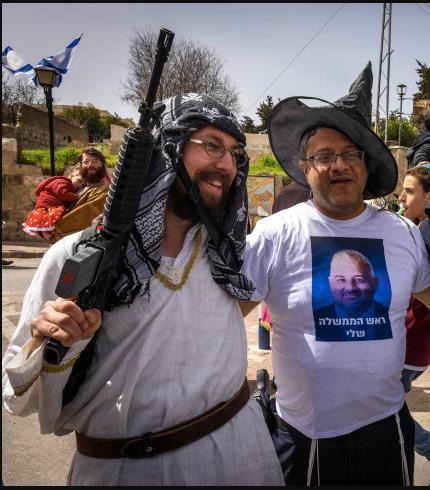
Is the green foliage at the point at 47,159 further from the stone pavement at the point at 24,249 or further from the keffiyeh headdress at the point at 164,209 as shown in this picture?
the keffiyeh headdress at the point at 164,209

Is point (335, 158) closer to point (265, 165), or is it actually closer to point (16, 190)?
point (16, 190)

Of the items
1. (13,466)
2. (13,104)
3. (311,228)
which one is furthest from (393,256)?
(13,104)

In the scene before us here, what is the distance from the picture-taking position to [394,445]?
71.0 inches

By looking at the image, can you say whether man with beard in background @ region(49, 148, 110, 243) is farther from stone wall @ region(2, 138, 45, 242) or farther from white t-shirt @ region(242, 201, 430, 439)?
stone wall @ region(2, 138, 45, 242)

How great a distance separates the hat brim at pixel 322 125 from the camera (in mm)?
1882

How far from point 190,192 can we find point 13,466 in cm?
245

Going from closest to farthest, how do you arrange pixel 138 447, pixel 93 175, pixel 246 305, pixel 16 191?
pixel 138 447 < pixel 246 305 < pixel 93 175 < pixel 16 191

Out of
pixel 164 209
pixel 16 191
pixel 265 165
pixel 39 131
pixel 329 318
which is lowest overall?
pixel 329 318

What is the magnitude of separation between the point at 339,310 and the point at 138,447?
3.06 ft

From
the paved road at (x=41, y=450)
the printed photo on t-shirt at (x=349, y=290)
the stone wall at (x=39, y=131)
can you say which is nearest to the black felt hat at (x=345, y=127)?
the printed photo on t-shirt at (x=349, y=290)

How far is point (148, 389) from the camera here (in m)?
1.38

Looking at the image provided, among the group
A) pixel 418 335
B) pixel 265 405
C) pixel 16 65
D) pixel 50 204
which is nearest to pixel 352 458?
pixel 265 405

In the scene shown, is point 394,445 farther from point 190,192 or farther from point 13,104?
point 13,104

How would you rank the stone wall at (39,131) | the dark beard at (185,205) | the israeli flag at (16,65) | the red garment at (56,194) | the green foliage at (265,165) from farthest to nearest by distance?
the stone wall at (39,131)
the green foliage at (265,165)
the israeli flag at (16,65)
the red garment at (56,194)
the dark beard at (185,205)
